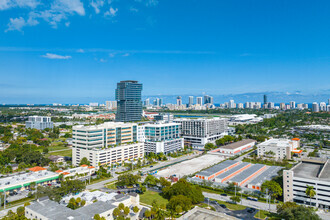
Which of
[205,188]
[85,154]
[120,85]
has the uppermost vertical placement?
[120,85]

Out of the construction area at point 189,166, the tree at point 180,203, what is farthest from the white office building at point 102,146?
the tree at point 180,203

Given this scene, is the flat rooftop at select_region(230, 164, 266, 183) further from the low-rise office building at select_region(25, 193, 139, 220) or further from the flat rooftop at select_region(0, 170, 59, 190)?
the flat rooftop at select_region(0, 170, 59, 190)

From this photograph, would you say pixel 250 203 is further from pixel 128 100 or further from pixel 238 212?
pixel 128 100

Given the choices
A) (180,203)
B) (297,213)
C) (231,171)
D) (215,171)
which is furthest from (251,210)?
(231,171)

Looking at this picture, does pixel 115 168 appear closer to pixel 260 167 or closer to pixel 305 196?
pixel 260 167

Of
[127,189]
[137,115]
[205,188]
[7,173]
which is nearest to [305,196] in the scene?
[205,188]

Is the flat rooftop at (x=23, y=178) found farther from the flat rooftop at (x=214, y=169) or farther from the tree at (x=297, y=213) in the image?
the tree at (x=297, y=213)
